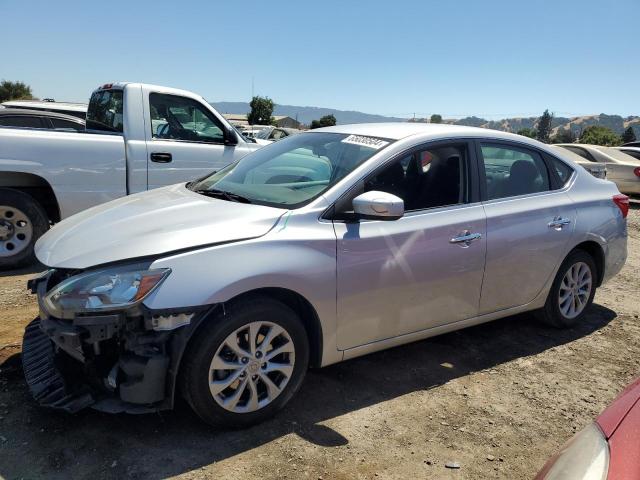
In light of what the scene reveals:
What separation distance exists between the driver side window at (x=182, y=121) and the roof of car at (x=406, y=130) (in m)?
2.88

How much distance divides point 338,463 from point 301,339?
2.21 ft

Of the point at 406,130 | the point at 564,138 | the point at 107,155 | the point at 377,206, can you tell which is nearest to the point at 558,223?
the point at 406,130

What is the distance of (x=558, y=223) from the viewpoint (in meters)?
4.21

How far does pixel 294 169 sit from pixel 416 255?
106 centimetres

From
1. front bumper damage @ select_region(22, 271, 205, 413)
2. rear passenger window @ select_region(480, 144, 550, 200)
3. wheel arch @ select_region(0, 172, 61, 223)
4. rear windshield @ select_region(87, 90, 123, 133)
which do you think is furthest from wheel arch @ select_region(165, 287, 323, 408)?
rear windshield @ select_region(87, 90, 123, 133)

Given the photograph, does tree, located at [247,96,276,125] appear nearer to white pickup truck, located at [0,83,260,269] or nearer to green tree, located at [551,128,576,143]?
green tree, located at [551,128,576,143]

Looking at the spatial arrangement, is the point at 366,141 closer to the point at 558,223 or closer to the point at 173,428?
the point at 558,223

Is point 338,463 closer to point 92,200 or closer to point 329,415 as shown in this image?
point 329,415

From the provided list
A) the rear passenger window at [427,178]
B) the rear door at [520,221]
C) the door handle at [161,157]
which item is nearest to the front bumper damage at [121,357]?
the rear passenger window at [427,178]

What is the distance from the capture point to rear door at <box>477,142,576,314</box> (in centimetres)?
384

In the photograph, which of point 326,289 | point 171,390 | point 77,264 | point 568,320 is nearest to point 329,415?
point 326,289

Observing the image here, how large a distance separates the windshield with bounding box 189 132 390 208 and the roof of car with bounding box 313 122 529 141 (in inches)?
4.2

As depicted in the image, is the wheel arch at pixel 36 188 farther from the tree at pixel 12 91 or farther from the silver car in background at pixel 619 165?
the tree at pixel 12 91

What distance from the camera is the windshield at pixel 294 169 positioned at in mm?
3342
